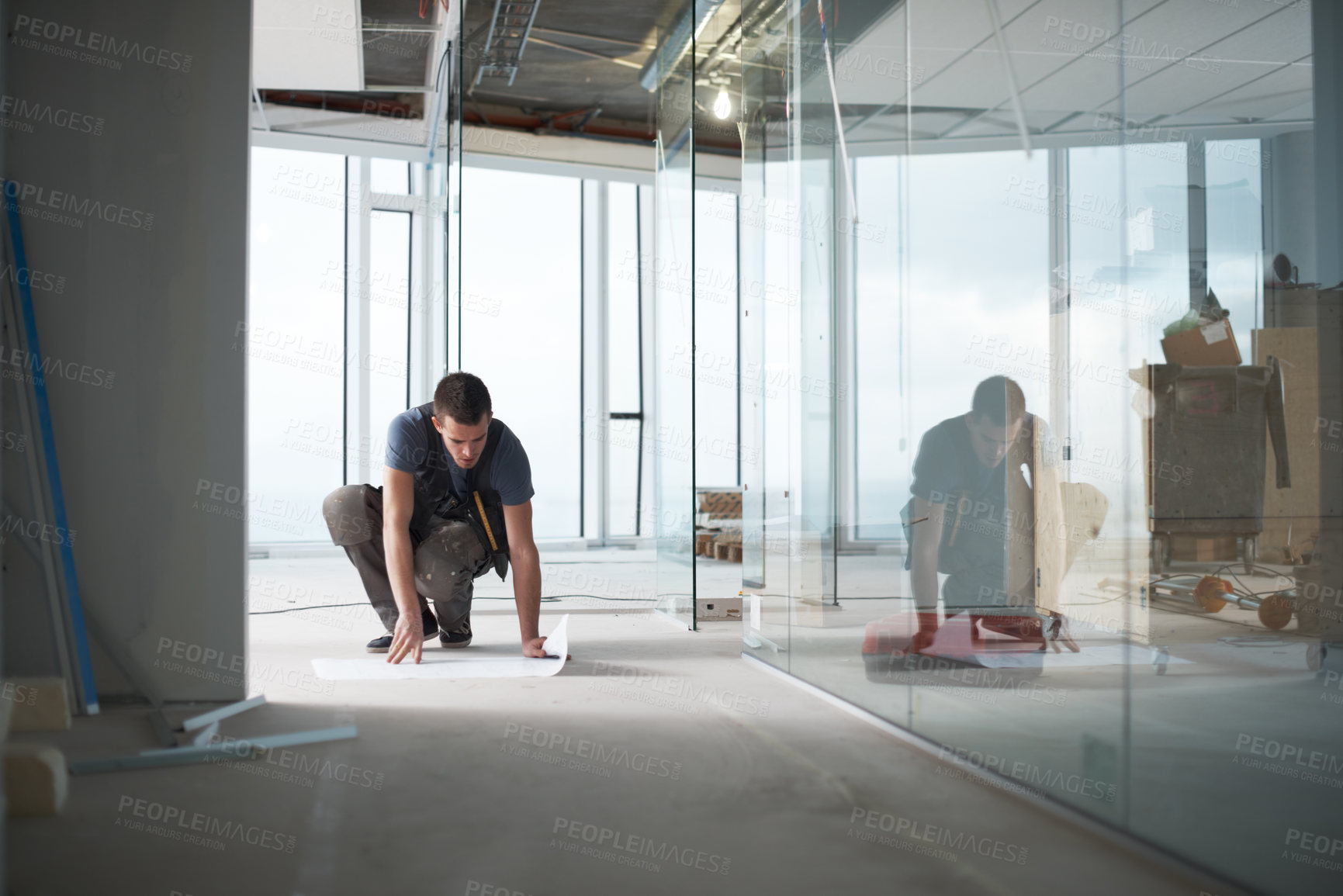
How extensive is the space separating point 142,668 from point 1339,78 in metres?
2.87

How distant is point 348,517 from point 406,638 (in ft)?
1.90

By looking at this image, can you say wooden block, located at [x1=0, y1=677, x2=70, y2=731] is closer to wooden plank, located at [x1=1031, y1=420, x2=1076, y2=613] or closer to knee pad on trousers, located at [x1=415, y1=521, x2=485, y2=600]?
knee pad on trousers, located at [x1=415, y1=521, x2=485, y2=600]

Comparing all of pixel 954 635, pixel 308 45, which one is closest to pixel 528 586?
pixel 954 635

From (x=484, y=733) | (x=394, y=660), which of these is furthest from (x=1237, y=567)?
(x=394, y=660)

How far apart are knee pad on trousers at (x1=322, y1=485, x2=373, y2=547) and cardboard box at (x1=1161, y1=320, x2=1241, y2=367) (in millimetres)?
2726

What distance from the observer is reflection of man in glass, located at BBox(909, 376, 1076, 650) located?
2.02 m

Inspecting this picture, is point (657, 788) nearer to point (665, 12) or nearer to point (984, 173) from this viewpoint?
point (984, 173)

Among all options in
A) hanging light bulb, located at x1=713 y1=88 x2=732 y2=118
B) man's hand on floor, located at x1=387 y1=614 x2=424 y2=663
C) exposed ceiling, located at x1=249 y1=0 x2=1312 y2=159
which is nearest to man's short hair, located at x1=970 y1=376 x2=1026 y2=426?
exposed ceiling, located at x1=249 y1=0 x2=1312 y2=159

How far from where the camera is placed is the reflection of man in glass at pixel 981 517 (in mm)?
2023

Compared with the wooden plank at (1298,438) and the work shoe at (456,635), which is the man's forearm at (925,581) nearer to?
the wooden plank at (1298,438)

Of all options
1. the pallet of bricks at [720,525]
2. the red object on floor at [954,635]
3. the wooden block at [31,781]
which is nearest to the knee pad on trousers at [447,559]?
the red object on floor at [954,635]

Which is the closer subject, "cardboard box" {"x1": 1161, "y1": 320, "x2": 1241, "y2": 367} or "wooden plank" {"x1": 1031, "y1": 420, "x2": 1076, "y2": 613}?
"cardboard box" {"x1": 1161, "y1": 320, "x2": 1241, "y2": 367}

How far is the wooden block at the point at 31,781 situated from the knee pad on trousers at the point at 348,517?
1.69 metres

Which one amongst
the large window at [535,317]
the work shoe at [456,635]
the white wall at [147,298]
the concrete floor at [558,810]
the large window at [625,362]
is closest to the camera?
the concrete floor at [558,810]
